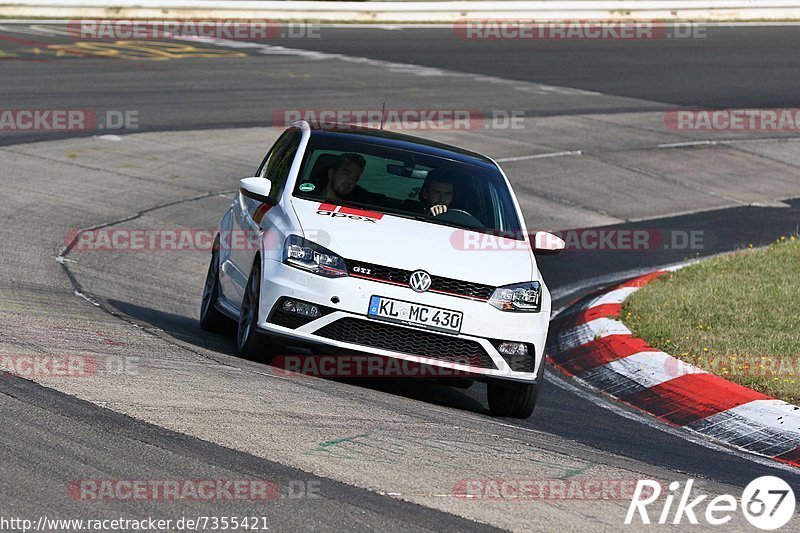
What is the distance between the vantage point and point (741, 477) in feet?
22.4

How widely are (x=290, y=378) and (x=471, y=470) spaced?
2049mm

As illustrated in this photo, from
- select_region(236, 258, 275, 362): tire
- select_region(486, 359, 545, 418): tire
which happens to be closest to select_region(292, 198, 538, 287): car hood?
select_region(236, 258, 275, 362): tire

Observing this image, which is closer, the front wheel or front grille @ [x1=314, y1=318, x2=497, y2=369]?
front grille @ [x1=314, y1=318, x2=497, y2=369]

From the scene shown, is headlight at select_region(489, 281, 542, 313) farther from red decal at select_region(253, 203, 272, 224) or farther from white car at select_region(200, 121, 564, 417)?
red decal at select_region(253, 203, 272, 224)

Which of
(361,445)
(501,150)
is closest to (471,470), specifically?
(361,445)

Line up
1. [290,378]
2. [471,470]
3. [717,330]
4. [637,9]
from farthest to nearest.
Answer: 1. [637,9]
2. [717,330]
3. [290,378]
4. [471,470]

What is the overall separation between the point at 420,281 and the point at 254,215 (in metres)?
1.65

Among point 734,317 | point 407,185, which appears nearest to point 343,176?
point 407,185

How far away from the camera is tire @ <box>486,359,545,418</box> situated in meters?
8.04

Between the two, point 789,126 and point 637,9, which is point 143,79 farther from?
point 637,9

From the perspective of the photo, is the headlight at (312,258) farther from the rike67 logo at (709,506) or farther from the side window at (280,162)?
the rike67 logo at (709,506)

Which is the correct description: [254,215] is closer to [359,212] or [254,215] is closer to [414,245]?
[359,212]

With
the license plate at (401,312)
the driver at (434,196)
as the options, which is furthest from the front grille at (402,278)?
the driver at (434,196)

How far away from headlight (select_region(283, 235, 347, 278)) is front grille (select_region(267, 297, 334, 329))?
8.5 inches
